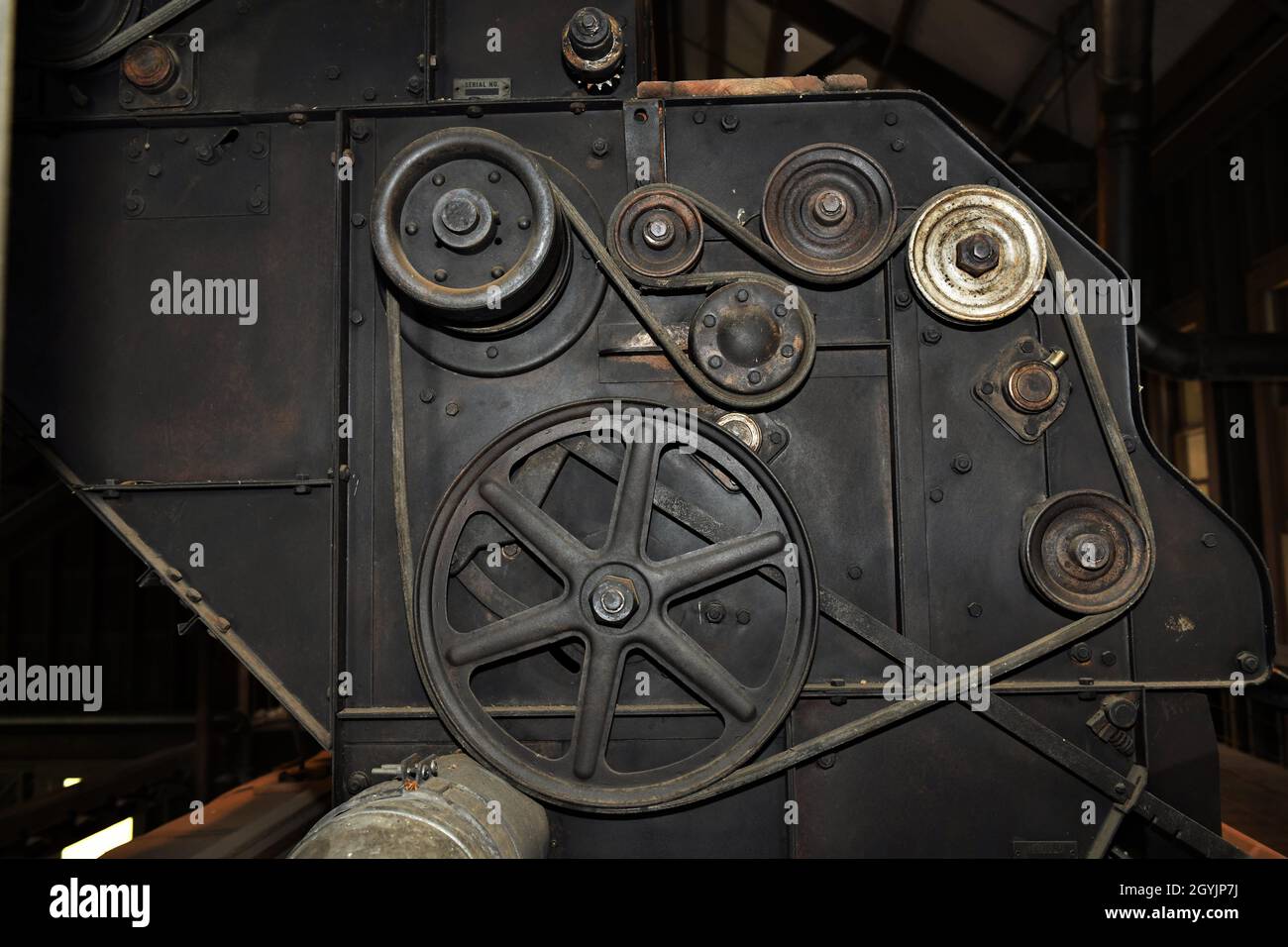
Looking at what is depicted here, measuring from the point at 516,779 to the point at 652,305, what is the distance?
152 centimetres

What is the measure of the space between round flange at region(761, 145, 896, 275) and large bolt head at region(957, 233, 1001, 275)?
27cm

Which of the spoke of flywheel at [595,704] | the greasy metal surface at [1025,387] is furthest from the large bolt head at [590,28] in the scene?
the spoke of flywheel at [595,704]

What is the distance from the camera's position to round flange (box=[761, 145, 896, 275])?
8.96 feet

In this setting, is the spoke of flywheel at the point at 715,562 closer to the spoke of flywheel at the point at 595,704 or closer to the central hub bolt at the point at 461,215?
the spoke of flywheel at the point at 595,704

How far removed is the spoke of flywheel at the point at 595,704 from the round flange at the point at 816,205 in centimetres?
134

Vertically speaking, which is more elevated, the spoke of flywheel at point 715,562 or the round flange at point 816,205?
the round flange at point 816,205

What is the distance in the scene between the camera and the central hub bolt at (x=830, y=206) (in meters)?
2.71

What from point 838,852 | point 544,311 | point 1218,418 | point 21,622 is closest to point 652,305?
point 544,311

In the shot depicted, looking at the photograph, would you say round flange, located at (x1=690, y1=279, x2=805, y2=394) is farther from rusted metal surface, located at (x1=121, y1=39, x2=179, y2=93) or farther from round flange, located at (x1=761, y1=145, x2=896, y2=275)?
rusted metal surface, located at (x1=121, y1=39, x2=179, y2=93)

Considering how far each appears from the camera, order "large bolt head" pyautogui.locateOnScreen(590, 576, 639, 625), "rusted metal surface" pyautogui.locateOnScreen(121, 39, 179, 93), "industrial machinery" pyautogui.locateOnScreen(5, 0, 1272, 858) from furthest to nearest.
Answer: "rusted metal surface" pyautogui.locateOnScreen(121, 39, 179, 93) → "industrial machinery" pyautogui.locateOnScreen(5, 0, 1272, 858) → "large bolt head" pyautogui.locateOnScreen(590, 576, 639, 625)

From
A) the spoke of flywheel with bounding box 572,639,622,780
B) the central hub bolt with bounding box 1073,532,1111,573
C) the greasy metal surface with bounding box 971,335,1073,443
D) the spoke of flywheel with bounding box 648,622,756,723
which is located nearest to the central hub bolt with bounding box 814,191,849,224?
the greasy metal surface with bounding box 971,335,1073,443

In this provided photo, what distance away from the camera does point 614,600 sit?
8.27ft

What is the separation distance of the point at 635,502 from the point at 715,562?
30 cm

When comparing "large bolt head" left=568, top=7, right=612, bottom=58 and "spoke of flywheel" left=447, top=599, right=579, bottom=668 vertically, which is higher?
"large bolt head" left=568, top=7, right=612, bottom=58
